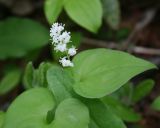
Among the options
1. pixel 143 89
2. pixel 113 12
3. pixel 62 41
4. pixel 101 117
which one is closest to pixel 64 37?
pixel 62 41


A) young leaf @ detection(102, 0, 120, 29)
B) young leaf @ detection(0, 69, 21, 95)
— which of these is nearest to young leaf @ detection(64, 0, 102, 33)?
young leaf @ detection(102, 0, 120, 29)

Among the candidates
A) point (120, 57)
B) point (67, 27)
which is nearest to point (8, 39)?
point (67, 27)

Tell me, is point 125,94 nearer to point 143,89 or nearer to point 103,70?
point 143,89

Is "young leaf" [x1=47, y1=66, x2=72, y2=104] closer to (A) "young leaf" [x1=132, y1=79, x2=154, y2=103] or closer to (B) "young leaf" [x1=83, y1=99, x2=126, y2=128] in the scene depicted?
(B) "young leaf" [x1=83, y1=99, x2=126, y2=128]

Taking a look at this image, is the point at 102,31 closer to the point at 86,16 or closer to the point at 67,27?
the point at 67,27

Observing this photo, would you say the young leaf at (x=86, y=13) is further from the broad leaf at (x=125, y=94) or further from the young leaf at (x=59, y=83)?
the young leaf at (x=59, y=83)

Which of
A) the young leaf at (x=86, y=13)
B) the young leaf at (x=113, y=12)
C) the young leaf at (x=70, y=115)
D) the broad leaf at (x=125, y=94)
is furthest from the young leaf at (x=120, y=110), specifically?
the young leaf at (x=113, y=12)
